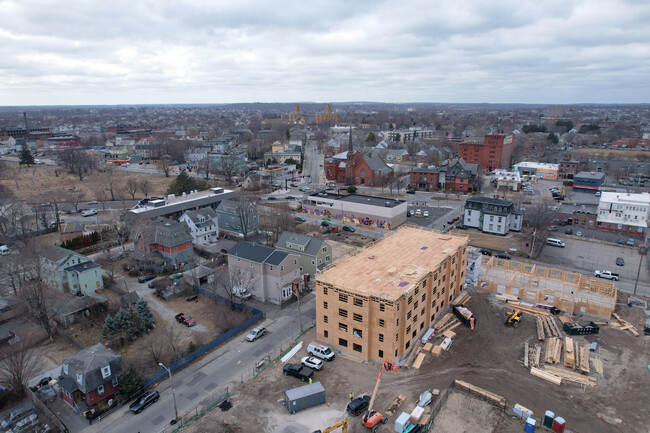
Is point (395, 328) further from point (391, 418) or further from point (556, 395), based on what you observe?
point (556, 395)

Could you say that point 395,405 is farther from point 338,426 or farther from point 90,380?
point 90,380

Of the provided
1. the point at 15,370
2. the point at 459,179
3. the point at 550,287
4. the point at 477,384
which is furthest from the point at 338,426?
the point at 459,179

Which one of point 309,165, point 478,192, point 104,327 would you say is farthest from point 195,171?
point 104,327

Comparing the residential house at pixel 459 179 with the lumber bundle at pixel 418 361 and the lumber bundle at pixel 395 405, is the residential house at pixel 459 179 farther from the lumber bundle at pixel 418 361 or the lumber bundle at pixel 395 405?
the lumber bundle at pixel 395 405

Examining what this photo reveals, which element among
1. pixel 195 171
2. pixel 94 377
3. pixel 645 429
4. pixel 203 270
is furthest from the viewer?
pixel 195 171

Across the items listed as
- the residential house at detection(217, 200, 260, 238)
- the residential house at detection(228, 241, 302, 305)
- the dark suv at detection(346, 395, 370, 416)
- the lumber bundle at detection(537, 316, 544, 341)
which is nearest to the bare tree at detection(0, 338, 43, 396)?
the residential house at detection(228, 241, 302, 305)

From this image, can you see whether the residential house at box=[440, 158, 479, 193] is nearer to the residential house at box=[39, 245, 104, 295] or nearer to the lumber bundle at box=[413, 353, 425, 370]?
the lumber bundle at box=[413, 353, 425, 370]
